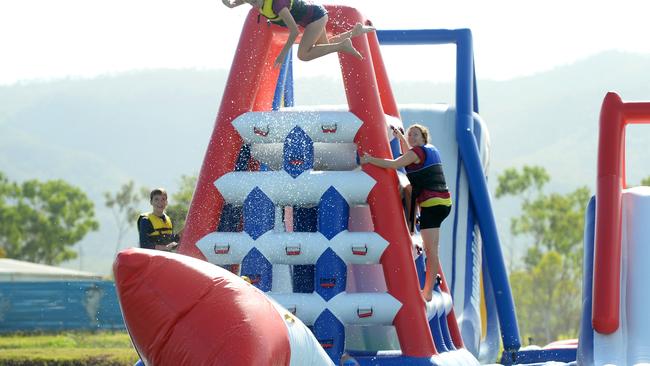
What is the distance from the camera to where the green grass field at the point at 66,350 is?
14766 millimetres

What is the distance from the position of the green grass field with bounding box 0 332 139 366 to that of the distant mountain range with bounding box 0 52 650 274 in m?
105

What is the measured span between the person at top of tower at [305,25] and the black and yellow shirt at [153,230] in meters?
1.44

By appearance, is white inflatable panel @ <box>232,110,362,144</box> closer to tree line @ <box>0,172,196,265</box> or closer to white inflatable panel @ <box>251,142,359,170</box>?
white inflatable panel @ <box>251,142,359,170</box>

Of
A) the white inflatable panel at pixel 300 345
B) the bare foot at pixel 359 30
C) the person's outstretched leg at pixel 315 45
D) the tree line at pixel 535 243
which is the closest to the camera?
the white inflatable panel at pixel 300 345

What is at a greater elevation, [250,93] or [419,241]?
[250,93]

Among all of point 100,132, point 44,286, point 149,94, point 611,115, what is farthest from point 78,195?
point 149,94

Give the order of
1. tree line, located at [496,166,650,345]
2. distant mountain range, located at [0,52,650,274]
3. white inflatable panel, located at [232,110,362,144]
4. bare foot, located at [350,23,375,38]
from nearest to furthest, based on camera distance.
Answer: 1. white inflatable panel, located at [232,110,362,144]
2. bare foot, located at [350,23,375,38]
3. tree line, located at [496,166,650,345]
4. distant mountain range, located at [0,52,650,274]

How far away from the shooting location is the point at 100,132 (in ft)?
522

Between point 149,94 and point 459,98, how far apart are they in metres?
162

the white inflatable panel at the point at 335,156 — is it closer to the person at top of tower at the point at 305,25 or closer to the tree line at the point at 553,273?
the person at top of tower at the point at 305,25

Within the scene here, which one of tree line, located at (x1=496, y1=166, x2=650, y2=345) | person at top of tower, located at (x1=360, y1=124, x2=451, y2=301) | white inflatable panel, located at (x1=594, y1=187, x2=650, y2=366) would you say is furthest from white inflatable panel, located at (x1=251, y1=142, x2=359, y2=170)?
tree line, located at (x1=496, y1=166, x2=650, y2=345)

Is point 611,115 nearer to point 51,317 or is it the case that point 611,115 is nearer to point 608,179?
point 608,179

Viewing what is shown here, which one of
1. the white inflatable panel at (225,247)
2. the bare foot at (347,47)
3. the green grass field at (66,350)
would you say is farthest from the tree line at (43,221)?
the bare foot at (347,47)

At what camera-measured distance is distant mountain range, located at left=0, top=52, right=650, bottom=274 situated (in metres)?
140
